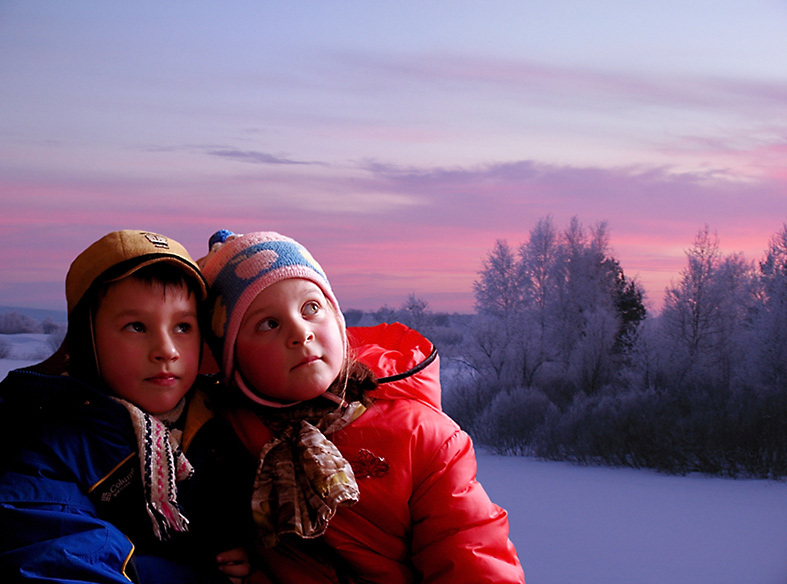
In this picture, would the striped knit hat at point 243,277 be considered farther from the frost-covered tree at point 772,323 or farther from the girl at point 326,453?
the frost-covered tree at point 772,323

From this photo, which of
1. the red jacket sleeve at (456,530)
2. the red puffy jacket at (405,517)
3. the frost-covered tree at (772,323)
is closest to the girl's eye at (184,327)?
the red puffy jacket at (405,517)

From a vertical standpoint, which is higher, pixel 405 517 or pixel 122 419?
pixel 122 419

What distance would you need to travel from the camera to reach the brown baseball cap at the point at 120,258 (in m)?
1.33

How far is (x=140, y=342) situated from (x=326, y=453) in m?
0.42

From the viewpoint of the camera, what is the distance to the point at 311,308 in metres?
1.44

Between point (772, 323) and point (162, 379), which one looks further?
point (772, 323)

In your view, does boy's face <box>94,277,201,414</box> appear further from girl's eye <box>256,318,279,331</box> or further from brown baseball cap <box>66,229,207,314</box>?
girl's eye <box>256,318,279,331</box>

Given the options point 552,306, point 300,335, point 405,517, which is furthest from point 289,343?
point 552,306

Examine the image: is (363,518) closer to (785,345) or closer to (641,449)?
(641,449)

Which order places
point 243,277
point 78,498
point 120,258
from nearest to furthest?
1. point 78,498
2. point 120,258
3. point 243,277

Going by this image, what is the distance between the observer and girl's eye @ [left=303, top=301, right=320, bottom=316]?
144 centimetres

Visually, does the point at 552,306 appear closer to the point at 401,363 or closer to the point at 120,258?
the point at 401,363

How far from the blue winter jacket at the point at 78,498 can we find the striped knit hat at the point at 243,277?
0.23 metres

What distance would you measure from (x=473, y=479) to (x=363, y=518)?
10.2 inches
